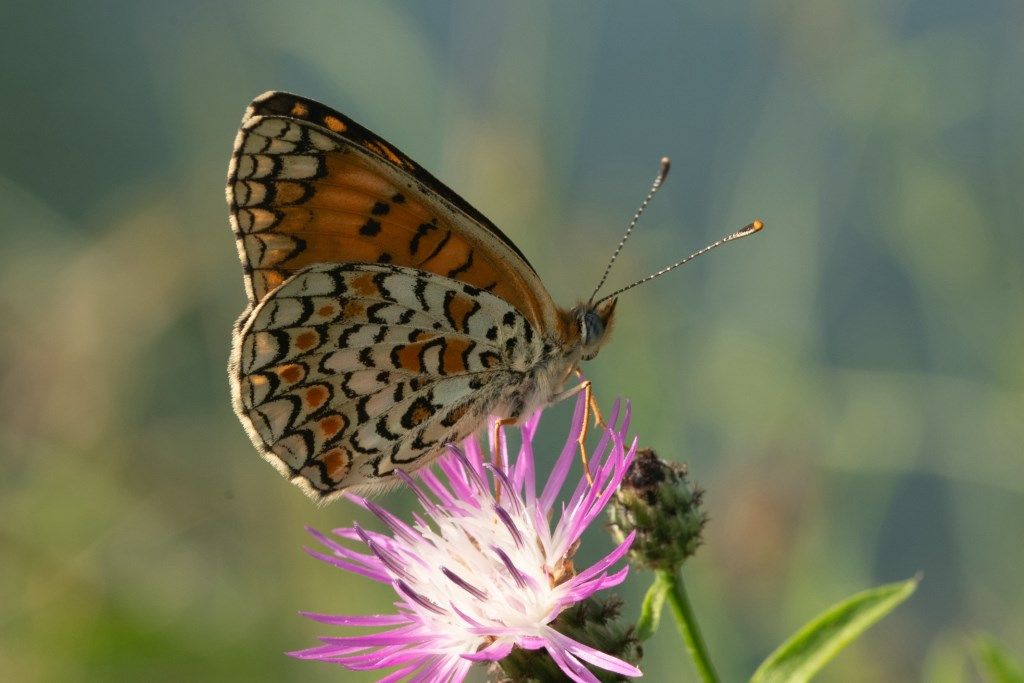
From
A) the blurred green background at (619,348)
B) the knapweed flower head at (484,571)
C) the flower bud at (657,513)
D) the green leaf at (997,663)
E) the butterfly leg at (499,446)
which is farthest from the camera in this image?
the blurred green background at (619,348)

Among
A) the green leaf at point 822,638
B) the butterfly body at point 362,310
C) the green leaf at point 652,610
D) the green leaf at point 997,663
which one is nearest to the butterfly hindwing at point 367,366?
the butterfly body at point 362,310

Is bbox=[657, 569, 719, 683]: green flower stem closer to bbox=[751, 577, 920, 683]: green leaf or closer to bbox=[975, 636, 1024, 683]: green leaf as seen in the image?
bbox=[751, 577, 920, 683]: green leaf

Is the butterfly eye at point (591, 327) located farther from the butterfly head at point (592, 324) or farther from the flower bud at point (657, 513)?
the flower bud at point (657, 513)

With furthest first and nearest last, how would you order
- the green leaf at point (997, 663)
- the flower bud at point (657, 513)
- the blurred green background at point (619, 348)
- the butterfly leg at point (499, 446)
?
1. the blurred green background at point (619, 348)
2. the butterfly leg at point (499, 446)
3. the flower bud at point (657, 513)
4. the green leaf at point (997, 663)

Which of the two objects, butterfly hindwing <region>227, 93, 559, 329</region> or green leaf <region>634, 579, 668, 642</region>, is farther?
butterfly hindwing <region>227, 93, 559, 329</region>

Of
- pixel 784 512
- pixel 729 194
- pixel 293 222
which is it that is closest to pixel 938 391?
pixel 784 512

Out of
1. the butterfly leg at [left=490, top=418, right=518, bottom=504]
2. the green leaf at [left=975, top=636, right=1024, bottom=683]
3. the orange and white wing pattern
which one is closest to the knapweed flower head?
the butterfly leg at [left=490, top=418, right=518, bottom=504]
